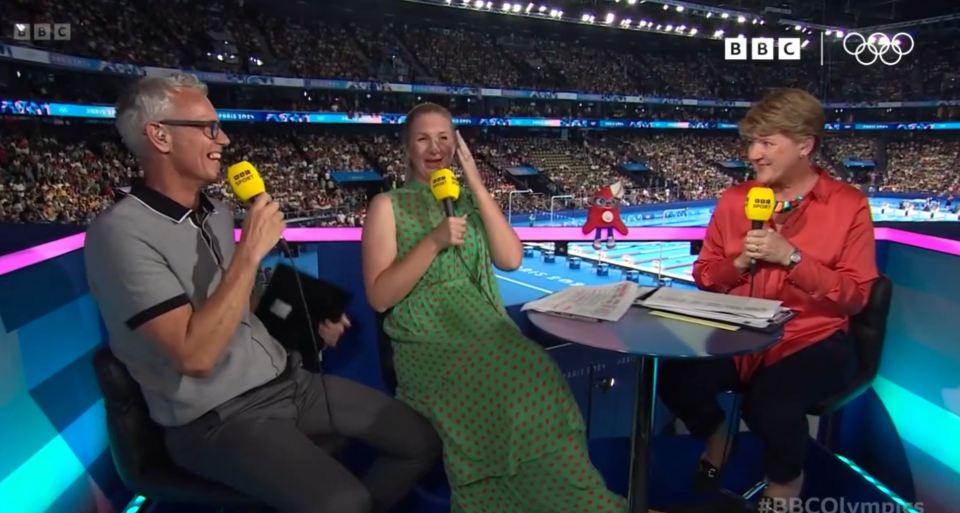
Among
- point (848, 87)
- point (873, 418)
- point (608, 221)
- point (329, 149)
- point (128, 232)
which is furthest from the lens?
point (848, 87)

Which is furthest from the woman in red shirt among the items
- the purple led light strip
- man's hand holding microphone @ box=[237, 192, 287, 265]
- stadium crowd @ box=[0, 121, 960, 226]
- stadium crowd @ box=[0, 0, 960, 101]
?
stadium crowd @ box=[0, 0, 960, 101]

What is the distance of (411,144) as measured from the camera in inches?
74.4

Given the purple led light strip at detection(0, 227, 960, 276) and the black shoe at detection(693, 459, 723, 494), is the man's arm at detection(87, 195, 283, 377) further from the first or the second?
the black shoe at detection(693, 459, 723, 494)

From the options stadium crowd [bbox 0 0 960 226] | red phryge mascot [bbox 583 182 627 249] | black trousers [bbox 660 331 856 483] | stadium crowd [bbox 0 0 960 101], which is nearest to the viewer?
black trousers [bbox 660 331 856 483]

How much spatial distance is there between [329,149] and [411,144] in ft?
62.4

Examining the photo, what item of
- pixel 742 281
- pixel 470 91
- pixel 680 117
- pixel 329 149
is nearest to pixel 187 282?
pixel 742 281

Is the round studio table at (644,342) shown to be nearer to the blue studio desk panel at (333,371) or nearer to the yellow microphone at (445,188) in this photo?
the yellow microphone at (445,188)

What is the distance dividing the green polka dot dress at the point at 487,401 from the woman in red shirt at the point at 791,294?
506 mm

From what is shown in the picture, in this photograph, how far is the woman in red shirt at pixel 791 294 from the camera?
1709 mm

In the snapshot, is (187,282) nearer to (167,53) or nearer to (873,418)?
(873,418)

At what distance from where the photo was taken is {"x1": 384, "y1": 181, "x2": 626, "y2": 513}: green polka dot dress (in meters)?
1.48

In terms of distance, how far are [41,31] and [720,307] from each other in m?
15.8

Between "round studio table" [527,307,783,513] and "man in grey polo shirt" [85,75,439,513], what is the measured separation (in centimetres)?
49

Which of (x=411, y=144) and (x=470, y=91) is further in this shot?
(x=470, y=91)
